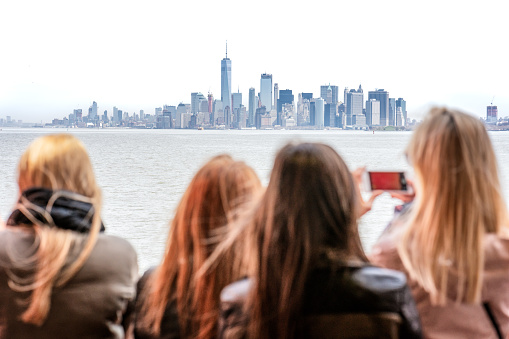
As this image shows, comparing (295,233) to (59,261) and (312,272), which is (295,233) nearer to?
(312,272)

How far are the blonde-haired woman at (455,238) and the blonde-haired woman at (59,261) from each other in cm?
78

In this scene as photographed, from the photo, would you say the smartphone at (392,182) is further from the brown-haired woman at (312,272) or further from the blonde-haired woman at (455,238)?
the brown-haired woman at (312,272)

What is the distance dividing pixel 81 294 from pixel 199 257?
366mm

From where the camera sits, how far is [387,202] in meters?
28.4

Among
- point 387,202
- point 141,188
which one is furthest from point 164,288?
point 141,188

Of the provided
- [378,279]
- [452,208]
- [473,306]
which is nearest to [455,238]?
[452,208]

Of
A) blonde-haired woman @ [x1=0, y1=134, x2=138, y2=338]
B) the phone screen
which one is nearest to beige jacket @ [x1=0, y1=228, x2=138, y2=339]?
blonde-haired woman @ [x1=0, y1=134, x2=138, y2=338]

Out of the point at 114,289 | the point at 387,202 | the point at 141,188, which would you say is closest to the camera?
the point at 114,289

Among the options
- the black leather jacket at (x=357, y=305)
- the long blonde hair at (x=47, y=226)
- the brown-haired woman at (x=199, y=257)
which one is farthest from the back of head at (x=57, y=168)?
the black leather jacket at (x=357, y=305)

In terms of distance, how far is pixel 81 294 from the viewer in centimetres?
174

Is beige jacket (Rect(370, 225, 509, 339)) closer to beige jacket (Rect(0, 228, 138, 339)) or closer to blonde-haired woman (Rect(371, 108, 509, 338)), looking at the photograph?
blonde-haired woman (Rect(371, 108, 509, 338))

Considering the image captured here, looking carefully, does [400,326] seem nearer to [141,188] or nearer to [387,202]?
[387,202]

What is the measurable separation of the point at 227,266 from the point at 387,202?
27544mm

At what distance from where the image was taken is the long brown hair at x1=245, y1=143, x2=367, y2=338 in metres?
1.30
